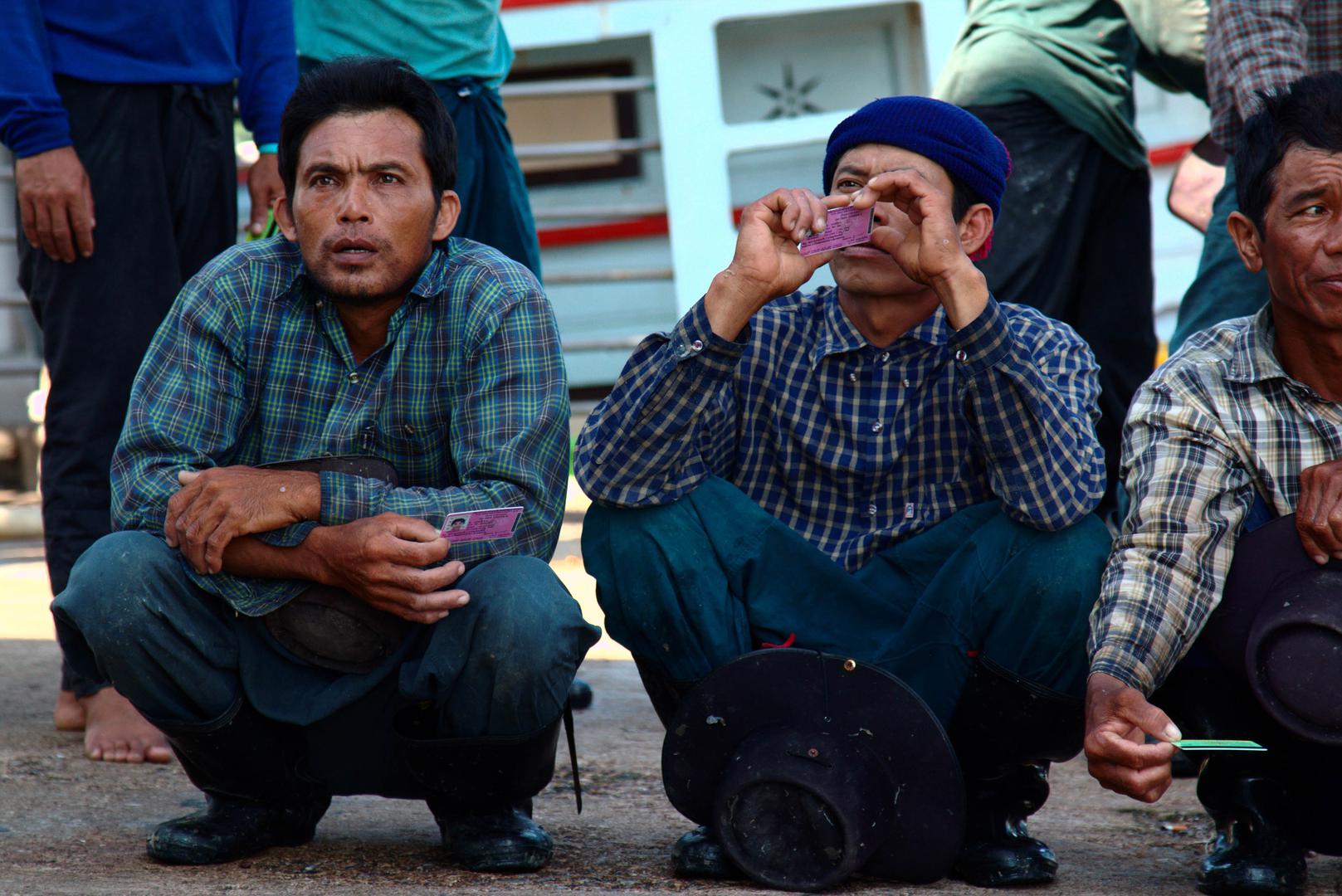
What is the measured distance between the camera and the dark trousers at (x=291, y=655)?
2439 mm

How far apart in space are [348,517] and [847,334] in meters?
0.93

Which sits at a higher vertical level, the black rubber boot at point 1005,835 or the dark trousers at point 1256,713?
the dark trousers at point 1256,713

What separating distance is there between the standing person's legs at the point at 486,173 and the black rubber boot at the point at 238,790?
5.15 ft

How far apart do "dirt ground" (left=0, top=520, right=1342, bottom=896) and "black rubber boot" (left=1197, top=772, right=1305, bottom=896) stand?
0.22 ft

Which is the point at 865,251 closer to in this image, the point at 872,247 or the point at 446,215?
the point at 872,247

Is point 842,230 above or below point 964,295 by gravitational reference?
above

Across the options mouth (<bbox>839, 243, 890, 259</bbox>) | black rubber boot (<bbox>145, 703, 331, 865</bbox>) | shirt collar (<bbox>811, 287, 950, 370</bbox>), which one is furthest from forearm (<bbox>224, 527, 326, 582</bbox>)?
mouth (<bbox>839, 243, 890, 259</bbox>)

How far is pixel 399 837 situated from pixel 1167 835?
1443 millimetres

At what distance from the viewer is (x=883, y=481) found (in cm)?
271

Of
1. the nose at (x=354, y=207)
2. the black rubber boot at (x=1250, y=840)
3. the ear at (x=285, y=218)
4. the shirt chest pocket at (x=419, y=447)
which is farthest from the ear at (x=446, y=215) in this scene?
the black rubber boot at (x=1250, y=840)

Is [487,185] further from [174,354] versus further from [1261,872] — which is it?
[1261,872]

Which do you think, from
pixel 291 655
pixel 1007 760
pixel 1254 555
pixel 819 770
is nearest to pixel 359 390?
pixel 291 655

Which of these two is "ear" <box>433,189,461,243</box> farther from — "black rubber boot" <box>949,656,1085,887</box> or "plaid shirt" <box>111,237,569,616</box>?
"black rubber boot" <box>949,656,1085,887</box>

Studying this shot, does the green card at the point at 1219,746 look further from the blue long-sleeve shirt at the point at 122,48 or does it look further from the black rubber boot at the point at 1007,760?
the blue long-sleeve shirt at the point at 122,48
